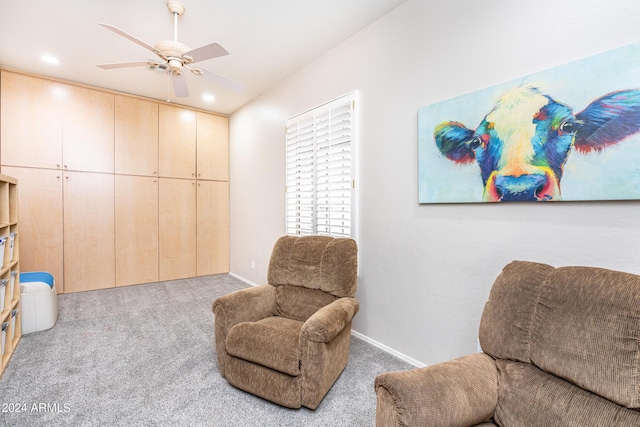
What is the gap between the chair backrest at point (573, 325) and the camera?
951 millimetres

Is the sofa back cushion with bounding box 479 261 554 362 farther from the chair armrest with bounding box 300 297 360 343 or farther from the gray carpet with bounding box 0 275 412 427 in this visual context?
the gray carpet with bounding box 0 275 412 427

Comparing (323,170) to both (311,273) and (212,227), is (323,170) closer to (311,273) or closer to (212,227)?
(311,273)

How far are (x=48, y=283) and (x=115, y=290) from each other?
122 centimetres

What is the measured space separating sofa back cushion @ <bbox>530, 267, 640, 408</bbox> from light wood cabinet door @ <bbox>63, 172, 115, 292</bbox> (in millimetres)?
4941

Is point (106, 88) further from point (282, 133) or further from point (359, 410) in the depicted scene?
point (359, 410)

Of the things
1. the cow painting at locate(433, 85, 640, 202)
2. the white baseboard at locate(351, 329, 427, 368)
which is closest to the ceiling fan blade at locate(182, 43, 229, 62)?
the cow painting at locate(433, 85, 640, 202)

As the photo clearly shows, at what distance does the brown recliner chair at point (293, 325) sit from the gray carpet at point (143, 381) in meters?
0.11

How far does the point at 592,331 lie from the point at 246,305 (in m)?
1.87

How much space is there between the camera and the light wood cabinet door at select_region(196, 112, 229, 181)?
4.89 m

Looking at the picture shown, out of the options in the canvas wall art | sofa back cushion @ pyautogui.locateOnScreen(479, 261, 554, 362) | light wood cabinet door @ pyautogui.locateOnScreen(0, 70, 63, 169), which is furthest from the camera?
light wood cabinet door @ pyautogui.locateOnScreen(0, 70, 63, 169)

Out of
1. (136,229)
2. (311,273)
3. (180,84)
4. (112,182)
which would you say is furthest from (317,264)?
(112,182)

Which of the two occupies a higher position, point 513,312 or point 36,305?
point 513,312

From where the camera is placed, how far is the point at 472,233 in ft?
6.17

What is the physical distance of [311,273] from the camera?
2.29 meters
